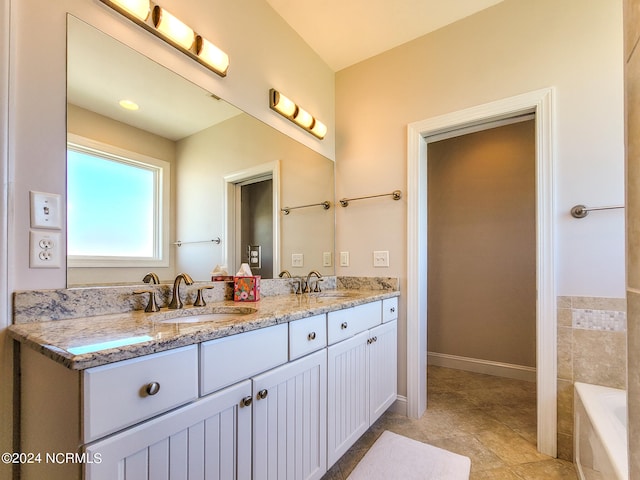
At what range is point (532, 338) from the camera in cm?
254

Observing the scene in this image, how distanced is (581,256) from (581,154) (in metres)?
0.53

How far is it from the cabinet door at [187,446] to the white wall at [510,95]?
4.56ft

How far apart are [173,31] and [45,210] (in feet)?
2.95

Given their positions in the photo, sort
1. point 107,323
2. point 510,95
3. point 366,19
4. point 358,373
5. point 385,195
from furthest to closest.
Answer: point 385,195, point 366,19, point 510,95, point 358,373, point 107,323

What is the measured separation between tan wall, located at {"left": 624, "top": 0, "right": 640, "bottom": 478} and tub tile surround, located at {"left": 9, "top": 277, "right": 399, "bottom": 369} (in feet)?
2.76

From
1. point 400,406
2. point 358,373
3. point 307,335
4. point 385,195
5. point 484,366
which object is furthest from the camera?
point 484,366

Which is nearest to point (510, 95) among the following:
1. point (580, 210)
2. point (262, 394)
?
point (580, 210)

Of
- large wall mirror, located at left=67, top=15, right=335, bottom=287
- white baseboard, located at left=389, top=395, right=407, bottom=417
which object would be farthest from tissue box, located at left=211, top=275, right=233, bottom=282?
white baseboard, located at left=389, top=395, right=407, bottom=417

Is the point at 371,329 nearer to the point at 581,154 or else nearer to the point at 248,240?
the point at 248,240

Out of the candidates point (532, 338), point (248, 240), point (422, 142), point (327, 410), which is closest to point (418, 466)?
point (327, 410)

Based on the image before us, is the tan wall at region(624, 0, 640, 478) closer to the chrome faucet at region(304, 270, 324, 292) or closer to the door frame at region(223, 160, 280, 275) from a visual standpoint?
the door frame at region(223, 160, 280, 275)

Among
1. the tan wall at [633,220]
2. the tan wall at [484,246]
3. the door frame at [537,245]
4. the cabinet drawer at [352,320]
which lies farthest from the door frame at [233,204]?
the tan wall at [484,246]

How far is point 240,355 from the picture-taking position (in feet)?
3.12

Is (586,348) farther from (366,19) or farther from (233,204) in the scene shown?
(366,19)
